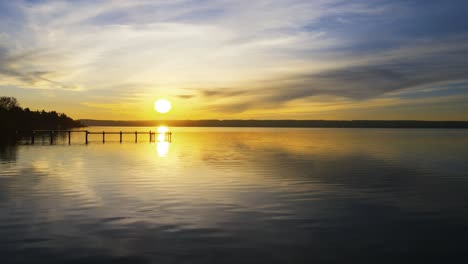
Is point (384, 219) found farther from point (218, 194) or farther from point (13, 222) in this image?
point (13, 222)

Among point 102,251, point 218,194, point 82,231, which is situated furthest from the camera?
point 218,194

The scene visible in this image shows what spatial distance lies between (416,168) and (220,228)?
27.9 metres

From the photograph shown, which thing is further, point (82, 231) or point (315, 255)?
point (82, 231)

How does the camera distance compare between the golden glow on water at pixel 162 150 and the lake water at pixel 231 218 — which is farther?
the golden glow on water at pixel 162 150

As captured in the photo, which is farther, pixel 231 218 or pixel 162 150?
pixel 162 150

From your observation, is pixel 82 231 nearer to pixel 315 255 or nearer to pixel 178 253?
pixel 178 253

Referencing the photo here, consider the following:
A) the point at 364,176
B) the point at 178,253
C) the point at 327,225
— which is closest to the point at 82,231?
the point at 178,253

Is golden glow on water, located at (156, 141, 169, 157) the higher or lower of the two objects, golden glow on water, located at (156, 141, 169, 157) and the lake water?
the higher

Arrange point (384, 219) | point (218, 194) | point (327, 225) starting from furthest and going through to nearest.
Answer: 1. point (218, 194)
2. point (384, 219)
3. point (327, 225)

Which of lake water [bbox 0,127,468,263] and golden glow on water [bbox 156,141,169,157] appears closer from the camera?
lake water [bbox 0,127,468,263]

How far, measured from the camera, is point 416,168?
3772 centimetres

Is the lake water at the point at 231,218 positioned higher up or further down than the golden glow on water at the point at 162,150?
further down

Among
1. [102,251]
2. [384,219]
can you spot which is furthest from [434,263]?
[102,251]

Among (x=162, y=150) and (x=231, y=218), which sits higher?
(x=162, y=150)
